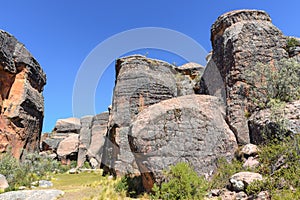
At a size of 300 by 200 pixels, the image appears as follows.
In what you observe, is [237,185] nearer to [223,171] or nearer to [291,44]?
[223,171]

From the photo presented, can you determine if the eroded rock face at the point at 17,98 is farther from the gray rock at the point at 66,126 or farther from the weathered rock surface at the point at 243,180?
the gray rock at the point at 66,126

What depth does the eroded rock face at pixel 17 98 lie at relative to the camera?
13.3 m

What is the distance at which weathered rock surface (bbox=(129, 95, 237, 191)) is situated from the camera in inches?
290

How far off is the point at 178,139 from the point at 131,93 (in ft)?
25.3

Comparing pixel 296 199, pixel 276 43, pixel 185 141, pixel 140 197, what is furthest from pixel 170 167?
pixel 276 43

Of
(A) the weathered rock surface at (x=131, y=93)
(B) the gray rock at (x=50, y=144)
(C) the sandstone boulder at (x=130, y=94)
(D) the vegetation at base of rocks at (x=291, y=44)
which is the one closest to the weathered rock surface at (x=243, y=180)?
(D) the vegetation at base of rocks at (x=291, y=44)

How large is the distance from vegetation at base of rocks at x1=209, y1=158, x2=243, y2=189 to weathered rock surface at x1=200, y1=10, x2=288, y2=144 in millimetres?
1258

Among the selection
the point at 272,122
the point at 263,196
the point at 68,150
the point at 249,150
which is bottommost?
the point at 263,196

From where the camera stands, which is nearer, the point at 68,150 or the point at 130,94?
the point at 130,94

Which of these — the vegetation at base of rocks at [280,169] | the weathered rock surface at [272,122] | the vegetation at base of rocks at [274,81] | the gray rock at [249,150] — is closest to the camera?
the vegetation at base of rocks at [280,169]

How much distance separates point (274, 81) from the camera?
340 inches

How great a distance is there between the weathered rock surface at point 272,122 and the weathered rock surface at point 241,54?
418 mm

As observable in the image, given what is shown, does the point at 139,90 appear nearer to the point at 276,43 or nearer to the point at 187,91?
the point at 187,91

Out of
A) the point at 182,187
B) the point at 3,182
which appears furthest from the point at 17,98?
the point at 182,187
